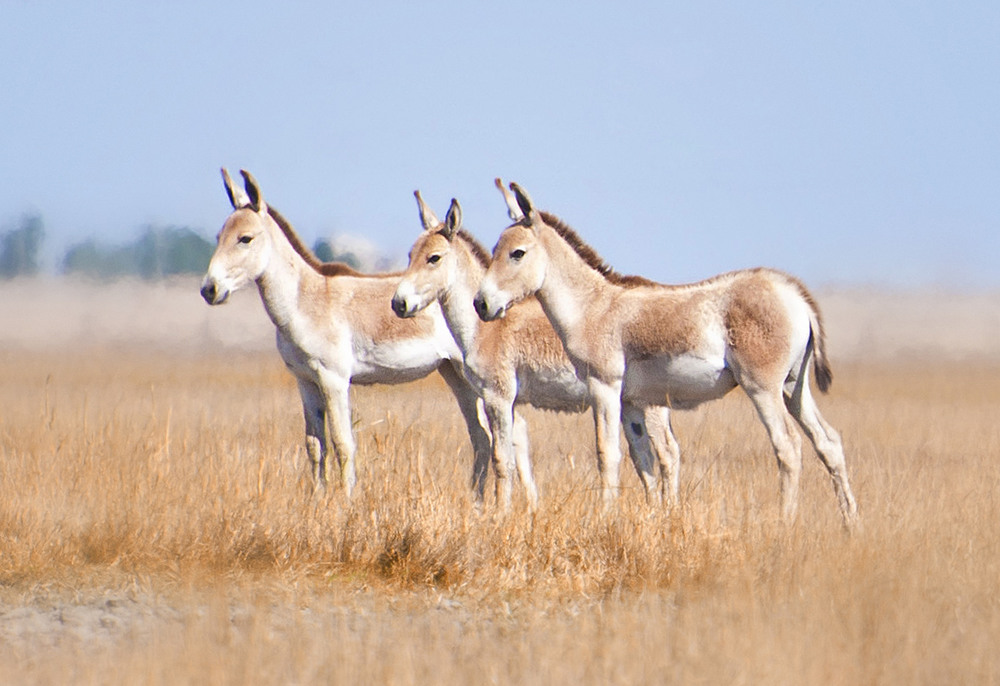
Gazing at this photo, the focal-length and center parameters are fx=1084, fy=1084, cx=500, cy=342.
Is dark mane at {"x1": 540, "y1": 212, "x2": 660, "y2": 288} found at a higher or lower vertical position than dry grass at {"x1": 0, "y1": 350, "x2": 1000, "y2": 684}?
higher

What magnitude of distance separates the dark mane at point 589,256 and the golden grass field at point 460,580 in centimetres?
172

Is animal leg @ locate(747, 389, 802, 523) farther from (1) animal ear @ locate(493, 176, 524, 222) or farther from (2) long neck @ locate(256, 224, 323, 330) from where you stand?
(2) long neck @ locate(256, 224, 323, 330)

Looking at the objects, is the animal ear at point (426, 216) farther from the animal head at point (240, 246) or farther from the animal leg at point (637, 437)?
the animal leg at point (637, 437)

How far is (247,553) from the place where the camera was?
22.1 ft

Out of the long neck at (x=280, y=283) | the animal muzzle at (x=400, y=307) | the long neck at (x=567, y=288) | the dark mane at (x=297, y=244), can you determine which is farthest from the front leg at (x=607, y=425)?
the dark mane at (x=297, y=244)

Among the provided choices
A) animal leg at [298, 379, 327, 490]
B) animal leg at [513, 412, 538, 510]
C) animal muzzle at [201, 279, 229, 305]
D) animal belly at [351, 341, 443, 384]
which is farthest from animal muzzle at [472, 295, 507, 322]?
animal muzzle at [201, 279, 229, 305]

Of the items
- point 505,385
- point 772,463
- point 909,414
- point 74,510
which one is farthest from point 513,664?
point 909,414

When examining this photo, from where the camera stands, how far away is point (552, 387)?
386 inches

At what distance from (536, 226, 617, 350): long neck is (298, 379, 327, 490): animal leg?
260cm

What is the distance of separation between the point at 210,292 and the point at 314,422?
164 cm

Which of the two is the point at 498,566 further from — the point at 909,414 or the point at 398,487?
the point at 909,414

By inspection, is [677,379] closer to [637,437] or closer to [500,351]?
[637,437]

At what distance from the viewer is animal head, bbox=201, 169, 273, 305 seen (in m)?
9.66

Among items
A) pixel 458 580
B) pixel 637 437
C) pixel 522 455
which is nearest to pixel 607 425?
pixel 637 437
